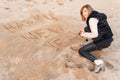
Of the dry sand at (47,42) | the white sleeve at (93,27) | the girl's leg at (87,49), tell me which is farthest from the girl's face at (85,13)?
the dry sand at (47,42)

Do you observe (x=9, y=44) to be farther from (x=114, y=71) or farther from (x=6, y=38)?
(x=114, y=71)

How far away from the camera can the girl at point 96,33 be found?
16.1ft

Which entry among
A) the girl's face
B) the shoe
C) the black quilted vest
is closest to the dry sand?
the shoe

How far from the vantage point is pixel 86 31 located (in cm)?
525

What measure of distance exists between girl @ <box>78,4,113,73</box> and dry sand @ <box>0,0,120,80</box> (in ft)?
0.43

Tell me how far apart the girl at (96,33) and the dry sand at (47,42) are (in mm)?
131

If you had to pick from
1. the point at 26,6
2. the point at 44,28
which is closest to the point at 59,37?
the point at 44,28

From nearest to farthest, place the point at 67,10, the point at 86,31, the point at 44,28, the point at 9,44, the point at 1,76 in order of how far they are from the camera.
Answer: the point at 1,76 < the point at 86,31 < the point at 9,44 < the point at 44,28 < the point at 67,10

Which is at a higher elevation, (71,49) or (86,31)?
(86,31)

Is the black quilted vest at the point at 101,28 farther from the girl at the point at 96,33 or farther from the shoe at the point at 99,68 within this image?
the shoe at the point at 99,68

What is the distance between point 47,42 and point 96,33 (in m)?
1.13

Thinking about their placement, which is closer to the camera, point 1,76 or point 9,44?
point 1,76

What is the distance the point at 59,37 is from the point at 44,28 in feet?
1.69

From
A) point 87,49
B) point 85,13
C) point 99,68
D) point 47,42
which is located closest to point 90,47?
point 87,49
